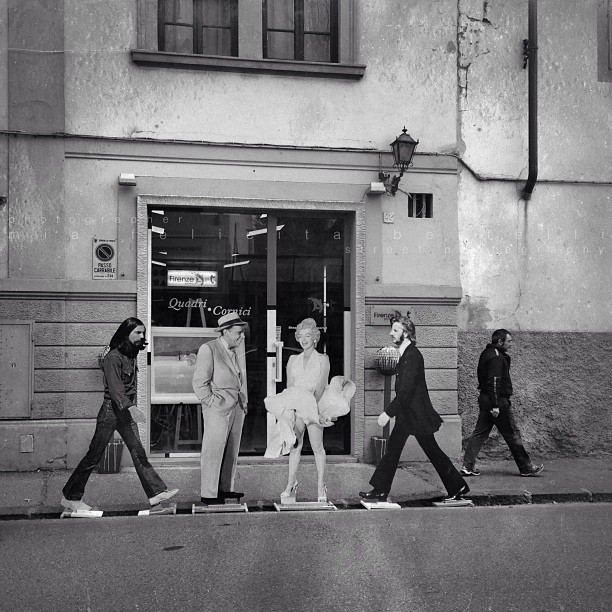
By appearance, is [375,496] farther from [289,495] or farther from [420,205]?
[420,205]

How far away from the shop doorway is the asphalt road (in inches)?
117

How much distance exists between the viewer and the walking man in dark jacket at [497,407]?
10.4m

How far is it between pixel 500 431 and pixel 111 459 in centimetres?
466

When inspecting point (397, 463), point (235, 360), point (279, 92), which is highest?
point (279, 92)

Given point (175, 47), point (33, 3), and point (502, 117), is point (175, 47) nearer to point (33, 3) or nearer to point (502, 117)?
point (33, 3)

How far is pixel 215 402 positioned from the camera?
8.47m

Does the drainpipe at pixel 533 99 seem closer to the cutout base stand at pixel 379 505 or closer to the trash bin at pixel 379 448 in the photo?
the trash bin at pixel 379 448

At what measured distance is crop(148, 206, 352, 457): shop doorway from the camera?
35.9 feet

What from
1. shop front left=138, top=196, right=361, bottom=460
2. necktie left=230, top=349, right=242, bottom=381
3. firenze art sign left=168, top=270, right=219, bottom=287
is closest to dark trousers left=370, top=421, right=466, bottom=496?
necktie left=230, top=349, right=242, bottom=381

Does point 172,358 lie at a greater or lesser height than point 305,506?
greater

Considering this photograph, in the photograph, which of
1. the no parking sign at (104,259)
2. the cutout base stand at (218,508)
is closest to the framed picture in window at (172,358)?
the no parking sign at (104,259)

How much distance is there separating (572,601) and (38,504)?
5.28 metres

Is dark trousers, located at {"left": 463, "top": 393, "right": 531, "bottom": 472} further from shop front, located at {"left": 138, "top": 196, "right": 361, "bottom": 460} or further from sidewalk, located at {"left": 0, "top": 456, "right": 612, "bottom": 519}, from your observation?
shop front, located at {"left": 138, "top": 196, "right": 361, "bottom": 460}

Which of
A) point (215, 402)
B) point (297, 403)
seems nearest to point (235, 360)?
point (215, 402)
